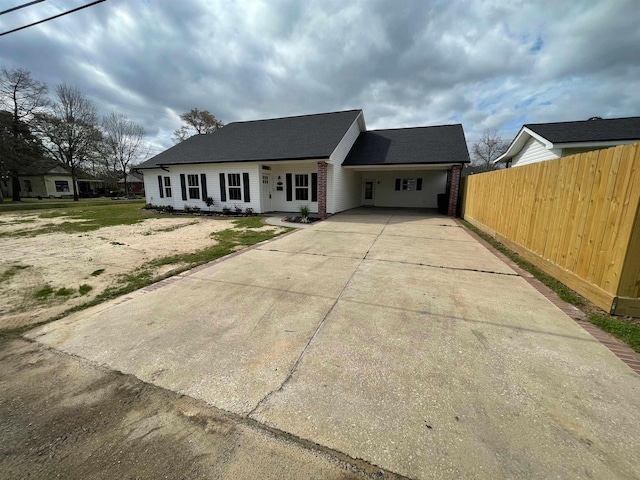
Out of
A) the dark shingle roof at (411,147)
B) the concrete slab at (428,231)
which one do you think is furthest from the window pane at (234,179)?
the concrete slab at (428,231)

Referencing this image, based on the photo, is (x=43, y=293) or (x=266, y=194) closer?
(x=43, y=293)

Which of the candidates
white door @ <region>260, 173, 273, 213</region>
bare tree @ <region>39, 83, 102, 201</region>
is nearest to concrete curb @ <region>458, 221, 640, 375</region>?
white door @ <region>260, 173, 273, 213</region>

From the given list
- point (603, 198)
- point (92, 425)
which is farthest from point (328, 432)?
point (603, 198)

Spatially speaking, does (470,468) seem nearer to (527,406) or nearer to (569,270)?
(527,406)

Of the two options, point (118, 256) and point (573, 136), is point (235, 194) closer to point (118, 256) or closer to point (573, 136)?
point (118, 256)

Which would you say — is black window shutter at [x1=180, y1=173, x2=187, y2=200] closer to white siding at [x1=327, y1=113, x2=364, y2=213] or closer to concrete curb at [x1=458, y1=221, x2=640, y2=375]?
white siding at [x1=327, y1=113, x2=364, y2=213]

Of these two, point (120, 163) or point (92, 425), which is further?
point (120, 163)

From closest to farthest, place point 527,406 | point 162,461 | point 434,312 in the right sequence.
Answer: point 162,461
point 527,406
point 434,312

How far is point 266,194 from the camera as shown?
14.4 m

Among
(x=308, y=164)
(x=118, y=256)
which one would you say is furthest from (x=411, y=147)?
(x=118, y=256)

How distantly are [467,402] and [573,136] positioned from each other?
1359cm

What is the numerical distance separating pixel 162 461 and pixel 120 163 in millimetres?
48902

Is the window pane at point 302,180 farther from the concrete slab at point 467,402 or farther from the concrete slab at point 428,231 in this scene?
the concrete slab at point 467,402

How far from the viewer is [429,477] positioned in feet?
4.99
